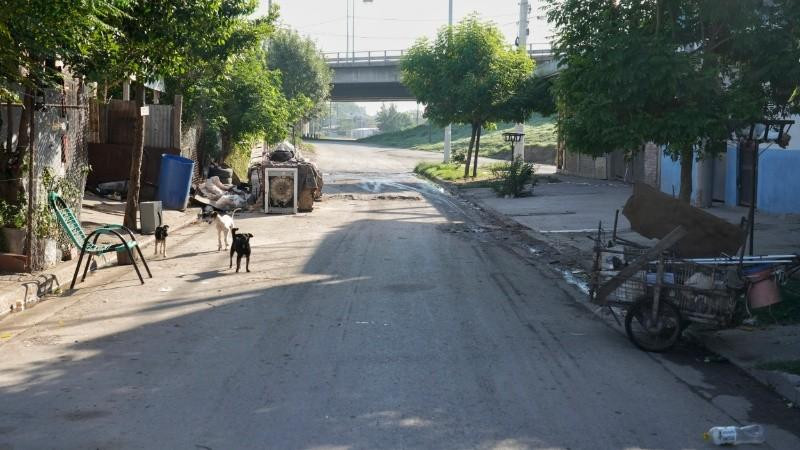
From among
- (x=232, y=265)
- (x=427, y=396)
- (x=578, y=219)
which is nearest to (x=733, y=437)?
(x=427, y=396)

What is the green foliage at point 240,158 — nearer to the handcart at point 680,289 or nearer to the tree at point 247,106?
the tree at point 247,106

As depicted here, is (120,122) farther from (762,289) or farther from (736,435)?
(736,435)

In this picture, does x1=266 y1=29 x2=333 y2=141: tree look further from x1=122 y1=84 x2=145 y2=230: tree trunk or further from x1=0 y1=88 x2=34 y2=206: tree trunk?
x1=0 y1=88 x2=34 y2=206: tree trunk

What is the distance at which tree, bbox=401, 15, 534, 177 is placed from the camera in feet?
122

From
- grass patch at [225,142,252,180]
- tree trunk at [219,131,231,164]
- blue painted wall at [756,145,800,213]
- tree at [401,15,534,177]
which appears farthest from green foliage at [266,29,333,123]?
blue painted wall at [756,145,800,213]

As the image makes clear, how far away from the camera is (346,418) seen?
Answer: 6059 mm

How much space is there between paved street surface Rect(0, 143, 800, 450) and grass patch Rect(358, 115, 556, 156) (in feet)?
146

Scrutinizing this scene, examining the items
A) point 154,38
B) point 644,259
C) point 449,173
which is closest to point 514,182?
point 449,173

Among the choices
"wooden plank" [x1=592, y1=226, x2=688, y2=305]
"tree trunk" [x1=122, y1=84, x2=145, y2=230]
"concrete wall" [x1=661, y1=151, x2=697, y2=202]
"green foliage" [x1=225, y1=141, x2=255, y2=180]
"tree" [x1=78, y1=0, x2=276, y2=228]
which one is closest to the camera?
"wooden plank" [x1=592, y1=226, x2=688, y2=305]

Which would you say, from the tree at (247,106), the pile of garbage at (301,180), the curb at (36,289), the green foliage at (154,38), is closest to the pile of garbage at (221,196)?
the pile of garbage at (301,180)

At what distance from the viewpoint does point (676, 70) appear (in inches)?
441

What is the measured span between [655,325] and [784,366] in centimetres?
124

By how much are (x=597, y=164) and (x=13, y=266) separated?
102 ft

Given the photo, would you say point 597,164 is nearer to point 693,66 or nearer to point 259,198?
point 259,198
